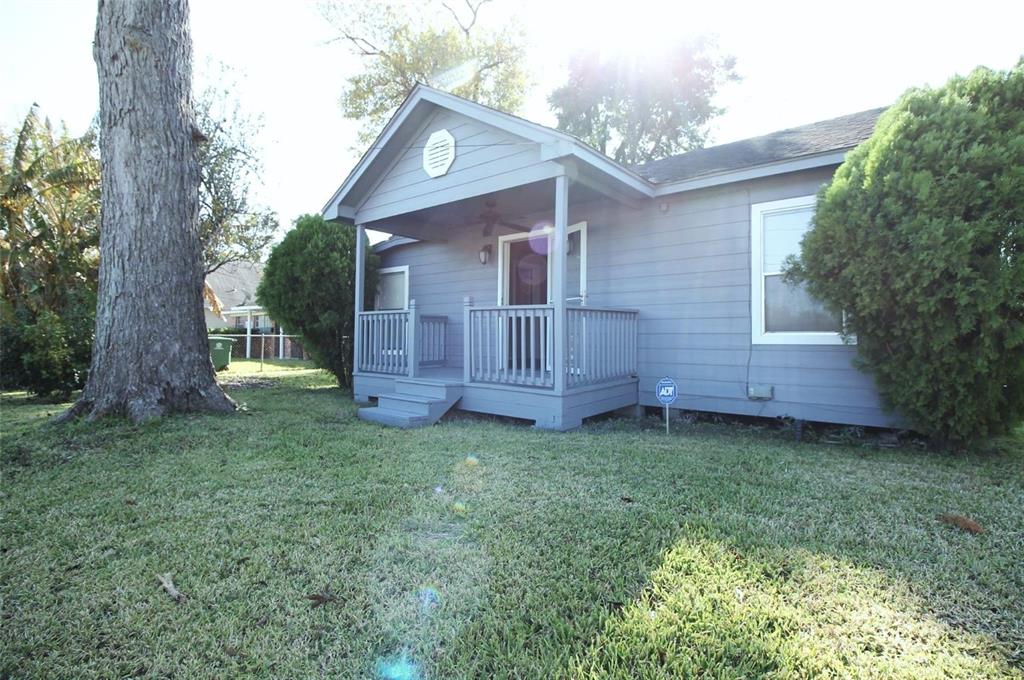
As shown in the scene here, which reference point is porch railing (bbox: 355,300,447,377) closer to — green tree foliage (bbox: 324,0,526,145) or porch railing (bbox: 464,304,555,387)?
porch railing (bbox: 464,304,555,387)

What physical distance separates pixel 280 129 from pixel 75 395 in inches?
450

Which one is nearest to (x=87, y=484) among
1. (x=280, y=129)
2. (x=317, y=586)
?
(x=317, y=586)

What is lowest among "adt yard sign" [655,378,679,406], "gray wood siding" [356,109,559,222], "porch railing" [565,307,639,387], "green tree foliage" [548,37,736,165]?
"adt yard sign" [655,378,679,406]

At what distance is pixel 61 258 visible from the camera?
11133 mm

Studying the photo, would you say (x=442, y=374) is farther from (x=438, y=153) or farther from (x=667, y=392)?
(x=667, y=392)

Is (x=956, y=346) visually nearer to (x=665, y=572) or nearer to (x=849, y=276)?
(x=849, y=276)

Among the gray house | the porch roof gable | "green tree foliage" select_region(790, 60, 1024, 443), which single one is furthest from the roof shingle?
"green tree foliage" select_region(790, 60, 1024, 443)

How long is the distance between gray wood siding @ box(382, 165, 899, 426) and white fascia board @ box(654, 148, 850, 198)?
0.55 ft

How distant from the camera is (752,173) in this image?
523 cm

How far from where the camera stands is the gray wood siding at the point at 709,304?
507cm

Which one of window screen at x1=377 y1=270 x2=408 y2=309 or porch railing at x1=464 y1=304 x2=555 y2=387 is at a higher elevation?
window screen at x1=377 y1=270 x2=408 y2=309

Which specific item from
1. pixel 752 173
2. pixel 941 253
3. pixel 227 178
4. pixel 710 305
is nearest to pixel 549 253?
pixel 710 305

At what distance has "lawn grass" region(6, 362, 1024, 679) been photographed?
165 cm

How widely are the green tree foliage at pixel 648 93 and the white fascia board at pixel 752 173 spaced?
15.9 metres
